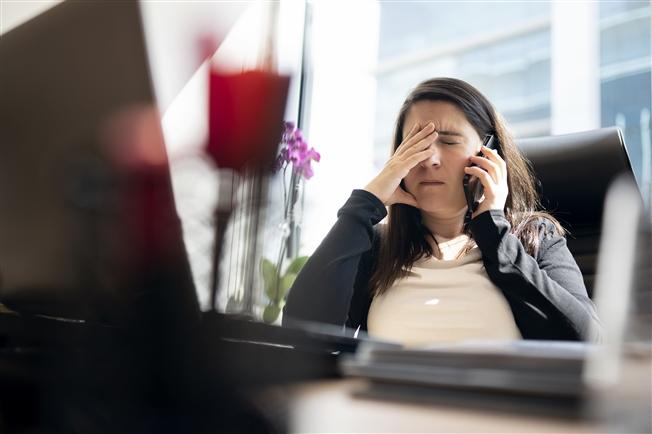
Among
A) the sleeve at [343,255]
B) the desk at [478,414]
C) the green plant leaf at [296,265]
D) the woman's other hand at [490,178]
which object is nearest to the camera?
the desk at [478,414]

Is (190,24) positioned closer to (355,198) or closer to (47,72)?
(47,72)

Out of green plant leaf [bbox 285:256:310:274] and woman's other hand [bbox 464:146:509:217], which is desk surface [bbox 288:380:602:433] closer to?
green plant leaf [bbox 285:256:310:274]

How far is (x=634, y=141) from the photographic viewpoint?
2.20 m

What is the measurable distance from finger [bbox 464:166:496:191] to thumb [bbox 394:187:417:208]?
162 millimetres

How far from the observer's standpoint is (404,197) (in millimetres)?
1095

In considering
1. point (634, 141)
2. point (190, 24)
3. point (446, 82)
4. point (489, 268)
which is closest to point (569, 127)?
point (634, 141)

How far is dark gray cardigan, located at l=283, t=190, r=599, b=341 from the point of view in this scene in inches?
33.3

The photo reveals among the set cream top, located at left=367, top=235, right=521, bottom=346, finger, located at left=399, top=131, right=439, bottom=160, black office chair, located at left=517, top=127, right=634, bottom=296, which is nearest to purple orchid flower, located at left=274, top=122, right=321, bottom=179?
cream top, located at left=367, top=235, right=521, bottom=346

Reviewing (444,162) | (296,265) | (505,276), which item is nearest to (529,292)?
(505,276)

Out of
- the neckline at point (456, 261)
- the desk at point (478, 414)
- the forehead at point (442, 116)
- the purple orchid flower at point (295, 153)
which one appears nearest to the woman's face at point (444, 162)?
the forehead at point (442, 116)

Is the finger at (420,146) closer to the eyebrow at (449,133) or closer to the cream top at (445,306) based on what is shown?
the eyebrow at (449,133)

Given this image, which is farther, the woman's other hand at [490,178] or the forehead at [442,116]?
the forehead at [442,116]

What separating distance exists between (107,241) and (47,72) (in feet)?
0.44

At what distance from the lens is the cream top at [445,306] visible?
0.87 meters
